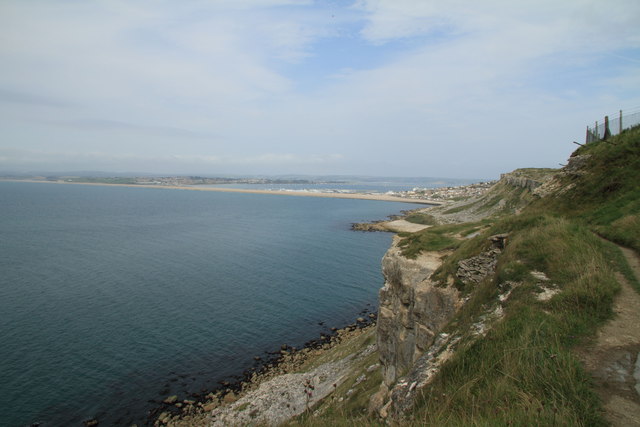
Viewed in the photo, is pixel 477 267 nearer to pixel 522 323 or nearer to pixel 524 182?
pixel 522 323

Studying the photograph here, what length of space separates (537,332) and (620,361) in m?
1.33

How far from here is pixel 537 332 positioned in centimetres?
746

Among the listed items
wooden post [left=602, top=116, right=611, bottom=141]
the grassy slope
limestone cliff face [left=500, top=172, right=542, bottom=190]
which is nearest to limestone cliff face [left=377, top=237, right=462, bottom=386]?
the grassy slope

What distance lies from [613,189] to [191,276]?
4540cm

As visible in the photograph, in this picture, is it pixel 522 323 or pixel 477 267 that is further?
pixel 477 267

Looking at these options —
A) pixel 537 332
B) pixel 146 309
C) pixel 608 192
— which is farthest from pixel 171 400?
pixel 608 192

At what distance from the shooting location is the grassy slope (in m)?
5.81

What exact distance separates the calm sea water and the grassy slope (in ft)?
72.0

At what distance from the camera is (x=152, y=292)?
4281cm

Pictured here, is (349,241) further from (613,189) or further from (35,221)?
(35,221)

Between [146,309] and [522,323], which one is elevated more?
[522,323]

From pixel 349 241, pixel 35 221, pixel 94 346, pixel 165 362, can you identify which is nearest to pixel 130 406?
pixel 165 362

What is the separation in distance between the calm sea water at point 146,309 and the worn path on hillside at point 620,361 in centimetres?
2533

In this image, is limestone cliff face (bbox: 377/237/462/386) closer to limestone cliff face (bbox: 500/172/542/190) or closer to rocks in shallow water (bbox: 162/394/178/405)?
rocks in shallow water (bbox: 162/394/178/405)
